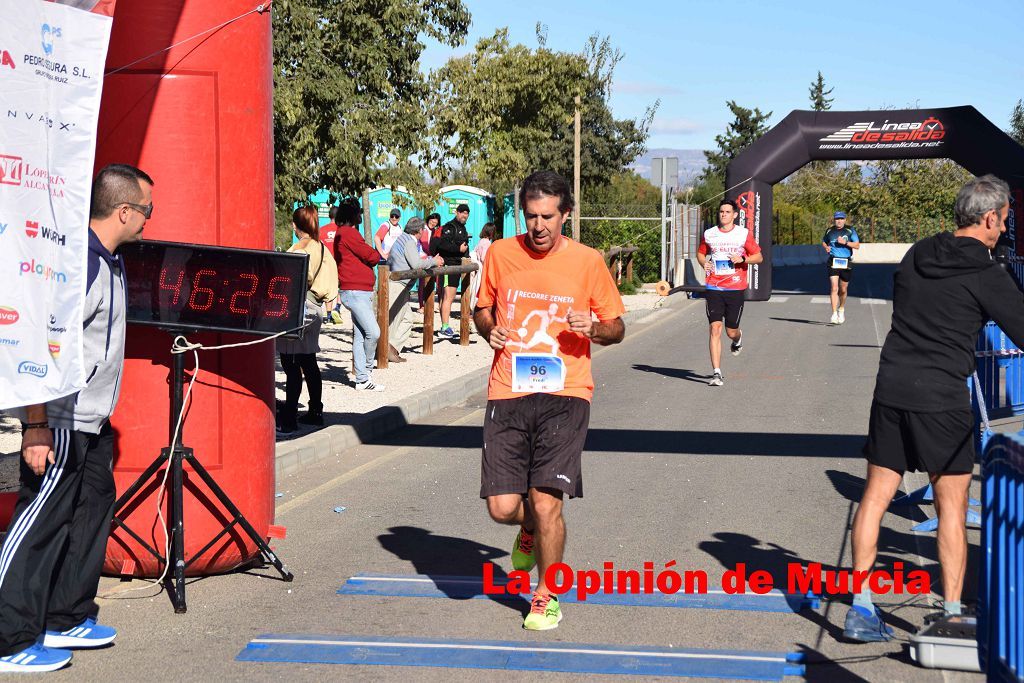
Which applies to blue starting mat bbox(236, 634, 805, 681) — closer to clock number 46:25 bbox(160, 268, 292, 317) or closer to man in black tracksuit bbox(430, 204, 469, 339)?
clock number 46:25 bbox(160, 268, 292, 317)

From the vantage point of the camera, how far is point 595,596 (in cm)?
638

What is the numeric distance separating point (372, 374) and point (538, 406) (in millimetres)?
9777

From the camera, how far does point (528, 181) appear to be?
5855mm

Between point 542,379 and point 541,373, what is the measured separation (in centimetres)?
3

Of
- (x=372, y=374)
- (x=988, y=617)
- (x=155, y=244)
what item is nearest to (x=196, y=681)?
(x=155, y=244)

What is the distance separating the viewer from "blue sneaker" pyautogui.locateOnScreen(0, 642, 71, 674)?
5.20 metres

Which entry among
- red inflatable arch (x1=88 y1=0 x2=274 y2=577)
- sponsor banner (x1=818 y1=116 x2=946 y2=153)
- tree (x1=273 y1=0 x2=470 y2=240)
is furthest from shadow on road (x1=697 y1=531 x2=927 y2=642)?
sponsor banner (x1=818 y1=116 x2=946 y2=153)

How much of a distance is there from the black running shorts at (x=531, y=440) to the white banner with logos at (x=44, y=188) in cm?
183

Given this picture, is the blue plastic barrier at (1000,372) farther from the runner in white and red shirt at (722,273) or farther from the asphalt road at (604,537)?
the runner in white and red shirt at (722,273)

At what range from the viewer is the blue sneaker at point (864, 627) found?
551 centimetres

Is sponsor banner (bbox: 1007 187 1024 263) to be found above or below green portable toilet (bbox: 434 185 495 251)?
below

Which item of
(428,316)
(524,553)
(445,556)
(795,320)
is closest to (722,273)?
(428,316)

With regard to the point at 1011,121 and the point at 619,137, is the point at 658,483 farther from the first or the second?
the point at 1011,121

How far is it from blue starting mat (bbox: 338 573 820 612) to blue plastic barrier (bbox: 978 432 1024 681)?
1751mm
